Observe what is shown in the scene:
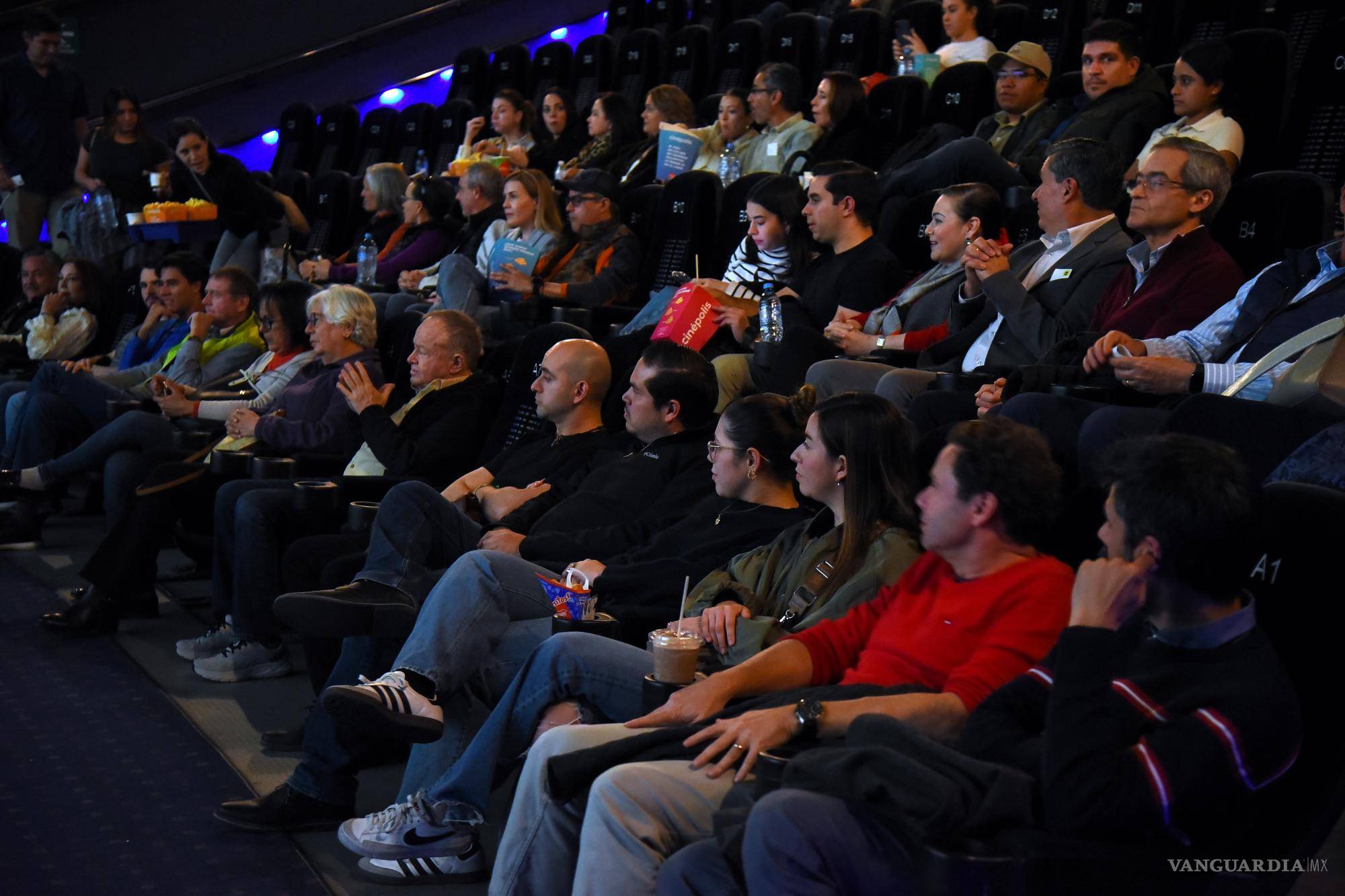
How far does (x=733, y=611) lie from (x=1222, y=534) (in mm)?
889

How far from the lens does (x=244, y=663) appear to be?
3.43 m

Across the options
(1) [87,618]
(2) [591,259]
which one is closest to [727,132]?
(2) [591,259]

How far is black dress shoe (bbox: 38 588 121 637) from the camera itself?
3.71m

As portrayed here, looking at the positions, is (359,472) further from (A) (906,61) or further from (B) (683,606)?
(A) (906,61)

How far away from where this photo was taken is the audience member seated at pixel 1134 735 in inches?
57.6

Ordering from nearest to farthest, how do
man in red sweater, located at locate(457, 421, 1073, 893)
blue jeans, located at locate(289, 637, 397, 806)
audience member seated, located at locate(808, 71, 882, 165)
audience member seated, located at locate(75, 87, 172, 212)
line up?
man in red sweater, located at locate(457, 421, 1073, 893) → blue jeans, located at locate(289, 637, 397, 806) → audience member seated, located at locate(808, 71, 882, 165) → audience member seated, located at locate(75, 87, 172, 212)

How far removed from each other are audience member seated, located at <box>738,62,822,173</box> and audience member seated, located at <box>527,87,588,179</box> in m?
1.47

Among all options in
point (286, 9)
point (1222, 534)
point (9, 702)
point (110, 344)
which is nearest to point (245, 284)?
point (110, 344)

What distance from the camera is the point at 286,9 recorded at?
1008cm

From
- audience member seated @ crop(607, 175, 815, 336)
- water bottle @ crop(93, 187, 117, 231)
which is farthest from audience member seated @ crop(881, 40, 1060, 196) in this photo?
water bottle @ crop(93, 187, 117, 231)

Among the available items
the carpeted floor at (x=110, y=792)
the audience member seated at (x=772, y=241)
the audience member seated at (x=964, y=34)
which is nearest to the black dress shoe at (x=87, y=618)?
the carpeted floor at (x=110, y=792)

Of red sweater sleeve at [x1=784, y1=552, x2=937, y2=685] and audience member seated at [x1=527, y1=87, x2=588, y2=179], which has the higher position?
audience member seated at [x1=527, y1=87, x2=588, y2=179]

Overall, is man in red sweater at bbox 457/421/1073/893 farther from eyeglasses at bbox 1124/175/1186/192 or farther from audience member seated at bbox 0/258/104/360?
audience member seated at bbox 0/258/104/360

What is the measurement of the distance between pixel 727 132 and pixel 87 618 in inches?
131
